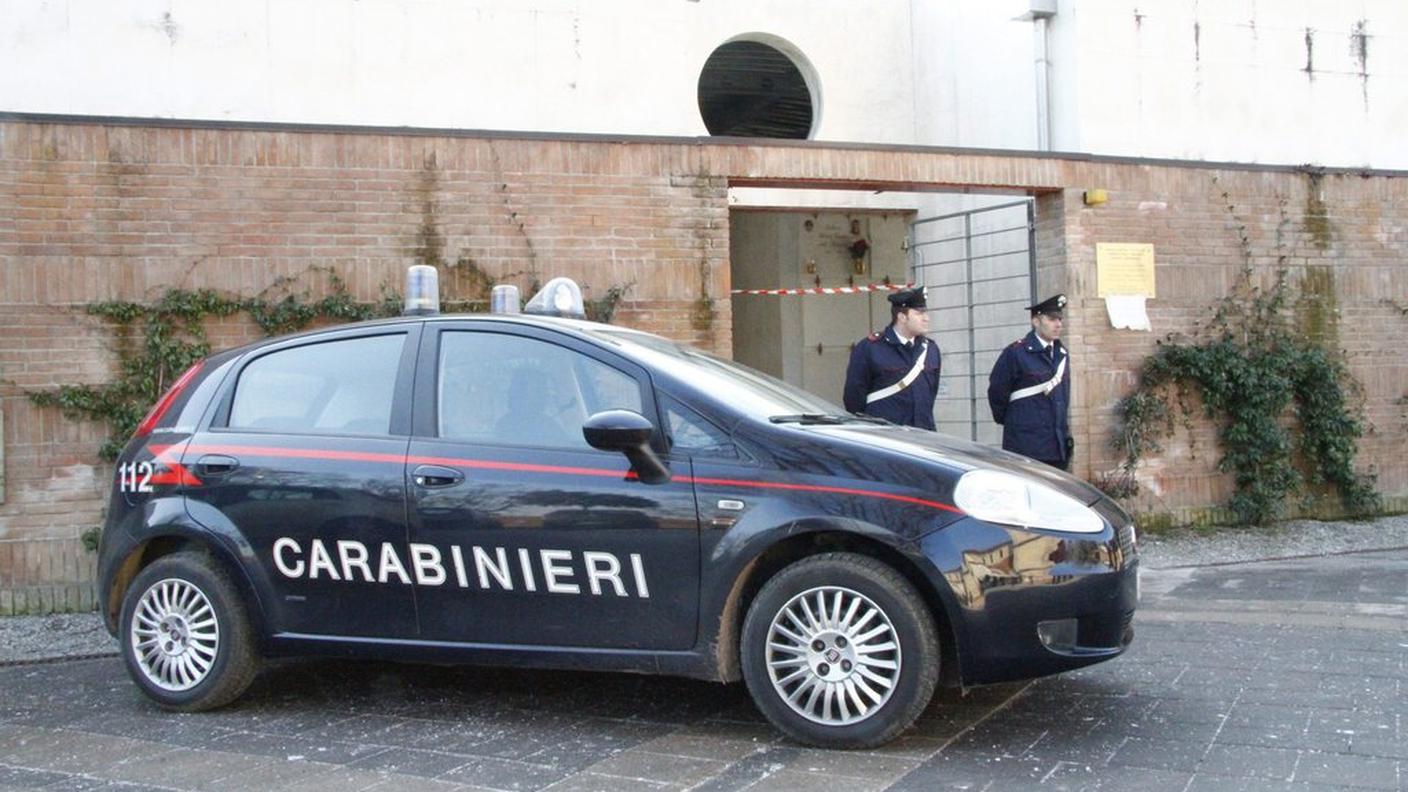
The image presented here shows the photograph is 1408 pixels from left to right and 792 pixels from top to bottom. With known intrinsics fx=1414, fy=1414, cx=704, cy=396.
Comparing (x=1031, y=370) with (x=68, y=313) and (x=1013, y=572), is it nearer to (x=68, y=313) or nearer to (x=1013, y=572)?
(x=1013, y=572)

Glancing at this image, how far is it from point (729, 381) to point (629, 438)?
0.64m

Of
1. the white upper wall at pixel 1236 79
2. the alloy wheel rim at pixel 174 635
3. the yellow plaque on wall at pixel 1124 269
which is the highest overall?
the white upper wall at pixel 1236 79

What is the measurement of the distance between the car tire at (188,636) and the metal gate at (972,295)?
23.1ft

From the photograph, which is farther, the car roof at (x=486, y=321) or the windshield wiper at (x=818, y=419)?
the car roof at (x=486, y=321)

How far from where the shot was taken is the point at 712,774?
457 centimetres

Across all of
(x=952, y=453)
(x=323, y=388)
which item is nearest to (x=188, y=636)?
(x=323, y=388)

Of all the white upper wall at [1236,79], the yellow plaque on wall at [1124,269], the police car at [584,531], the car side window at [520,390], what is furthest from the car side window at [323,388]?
the white upper wall at [1236,79]

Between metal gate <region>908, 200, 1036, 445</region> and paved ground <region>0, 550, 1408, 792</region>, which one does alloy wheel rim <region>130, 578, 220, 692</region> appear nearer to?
paved ground <region>0, 550, 1408, 792</region>

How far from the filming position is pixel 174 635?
18.7 feet

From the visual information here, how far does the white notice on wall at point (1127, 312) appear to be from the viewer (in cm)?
1039

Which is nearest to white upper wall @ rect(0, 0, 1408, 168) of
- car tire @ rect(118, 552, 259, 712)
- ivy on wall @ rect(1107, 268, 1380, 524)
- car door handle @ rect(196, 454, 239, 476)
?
ivy on wall @ rect(1107, 268, 1380, 524)

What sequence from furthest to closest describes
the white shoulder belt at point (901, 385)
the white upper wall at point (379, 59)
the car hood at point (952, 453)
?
the white upper wall at point (379, 59) < the white shoulder belt at point (901, 385) < the car hood at point (952, 453)

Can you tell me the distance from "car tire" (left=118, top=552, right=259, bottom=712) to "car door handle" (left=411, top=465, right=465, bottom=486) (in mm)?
980

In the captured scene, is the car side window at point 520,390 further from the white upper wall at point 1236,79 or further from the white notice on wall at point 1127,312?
the white upper wall at point 1236,79
